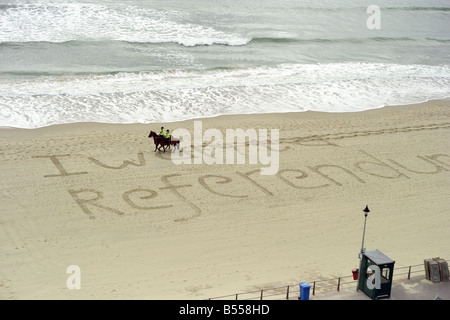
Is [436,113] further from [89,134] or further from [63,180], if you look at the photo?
[63,180]

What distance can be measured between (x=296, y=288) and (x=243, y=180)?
620 centimetres

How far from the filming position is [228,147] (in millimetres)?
21906

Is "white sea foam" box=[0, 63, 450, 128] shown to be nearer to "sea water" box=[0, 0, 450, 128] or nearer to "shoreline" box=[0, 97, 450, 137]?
"sea water" box=[0, 0, 450, 128]

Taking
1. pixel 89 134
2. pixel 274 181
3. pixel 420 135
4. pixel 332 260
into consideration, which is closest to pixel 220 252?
pixel 332 260

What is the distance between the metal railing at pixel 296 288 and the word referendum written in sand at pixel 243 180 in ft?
13.7

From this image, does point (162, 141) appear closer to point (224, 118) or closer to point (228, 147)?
point (228, 147)

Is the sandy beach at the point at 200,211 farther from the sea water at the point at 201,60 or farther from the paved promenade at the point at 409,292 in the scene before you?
the sea water at the point at 201,60

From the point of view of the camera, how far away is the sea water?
86.3 ft

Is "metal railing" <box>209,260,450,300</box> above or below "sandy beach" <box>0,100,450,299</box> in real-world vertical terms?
below

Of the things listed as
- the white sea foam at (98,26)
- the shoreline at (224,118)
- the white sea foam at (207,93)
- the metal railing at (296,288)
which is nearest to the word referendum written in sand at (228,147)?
the shoreline at (224,118)

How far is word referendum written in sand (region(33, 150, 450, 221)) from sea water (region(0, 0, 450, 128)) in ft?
19.8

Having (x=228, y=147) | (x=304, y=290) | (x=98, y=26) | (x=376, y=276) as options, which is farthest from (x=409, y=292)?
(x=98, y=26)

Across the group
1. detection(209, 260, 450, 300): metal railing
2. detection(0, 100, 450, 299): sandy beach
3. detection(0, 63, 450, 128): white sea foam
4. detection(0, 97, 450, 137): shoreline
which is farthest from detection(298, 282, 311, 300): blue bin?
detection(0, 63, 450, 128): white sea foam

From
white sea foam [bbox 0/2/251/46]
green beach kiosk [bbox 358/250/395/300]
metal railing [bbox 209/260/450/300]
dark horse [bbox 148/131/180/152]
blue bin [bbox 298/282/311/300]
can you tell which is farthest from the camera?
white sea foam [bbox 0/2/251/46]
